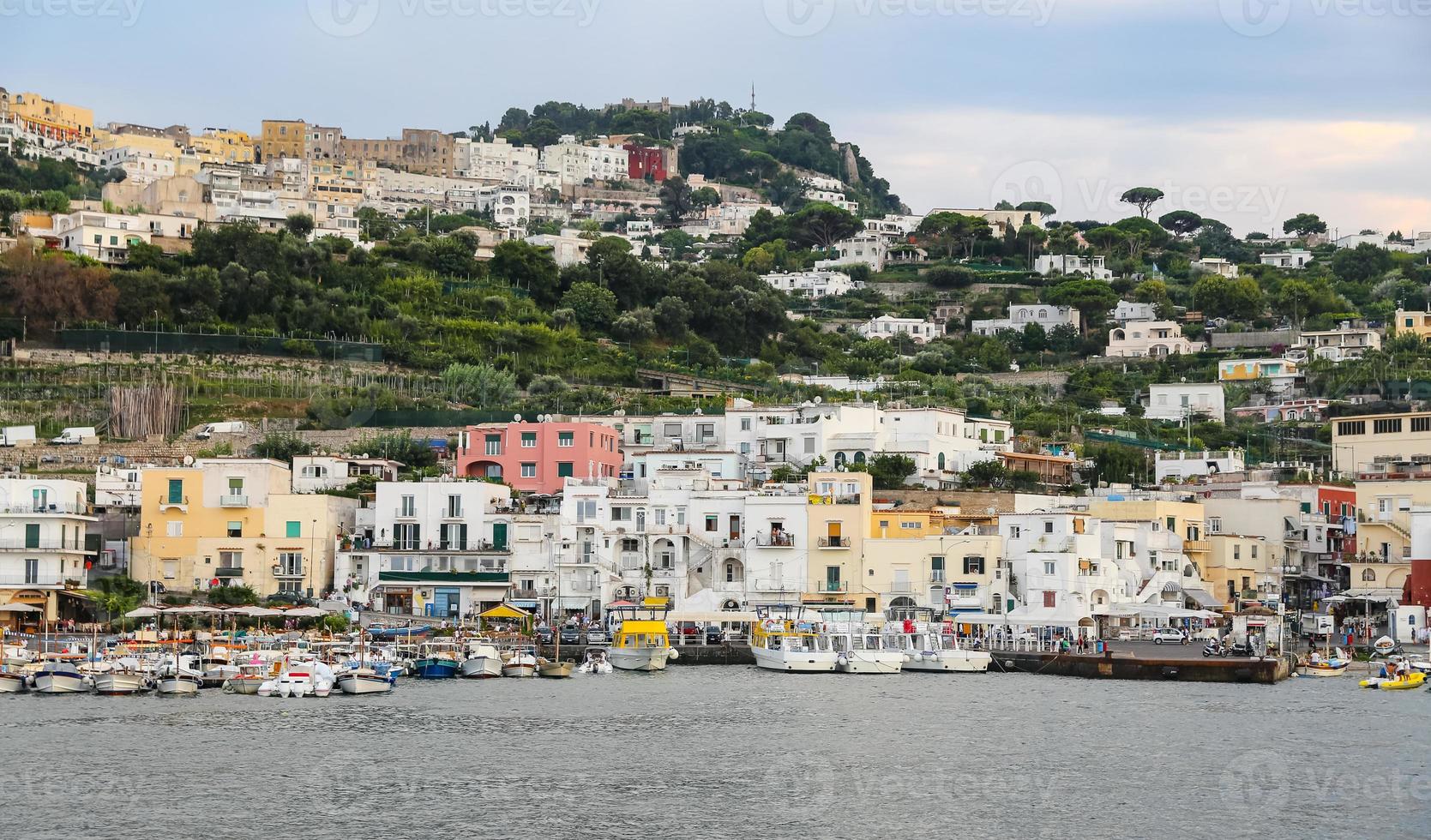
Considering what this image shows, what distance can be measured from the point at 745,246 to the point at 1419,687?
98.0 metres

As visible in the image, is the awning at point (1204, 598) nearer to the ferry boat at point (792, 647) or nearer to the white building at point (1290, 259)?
the ferry boat at point (792, 647)

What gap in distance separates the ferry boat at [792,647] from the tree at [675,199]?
11843 cm

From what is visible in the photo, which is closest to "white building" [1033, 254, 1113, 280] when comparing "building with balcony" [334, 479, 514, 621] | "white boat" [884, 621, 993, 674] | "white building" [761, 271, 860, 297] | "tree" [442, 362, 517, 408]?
"white building" [761, 271, 860, 297]

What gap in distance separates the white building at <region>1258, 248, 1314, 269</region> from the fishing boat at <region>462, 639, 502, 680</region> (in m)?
104

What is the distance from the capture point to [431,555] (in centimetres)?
6706

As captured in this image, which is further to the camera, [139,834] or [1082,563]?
[1082,563]

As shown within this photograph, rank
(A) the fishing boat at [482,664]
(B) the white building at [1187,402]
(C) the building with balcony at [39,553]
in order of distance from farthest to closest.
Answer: (B) the white building at [1187,402], (C) the building with balcony at [39,553], (A) the fishing boat at [482,664]

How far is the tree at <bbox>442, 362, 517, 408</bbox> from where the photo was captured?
87250 millimetres

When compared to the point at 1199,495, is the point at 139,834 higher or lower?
lower

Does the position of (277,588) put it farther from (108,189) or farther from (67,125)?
(67,125)

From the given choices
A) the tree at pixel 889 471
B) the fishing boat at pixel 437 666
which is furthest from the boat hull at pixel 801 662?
the tree at pixel 889 471

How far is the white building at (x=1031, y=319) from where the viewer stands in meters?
123

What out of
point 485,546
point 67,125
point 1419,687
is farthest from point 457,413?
point 67,125

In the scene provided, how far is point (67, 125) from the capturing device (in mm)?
155250
